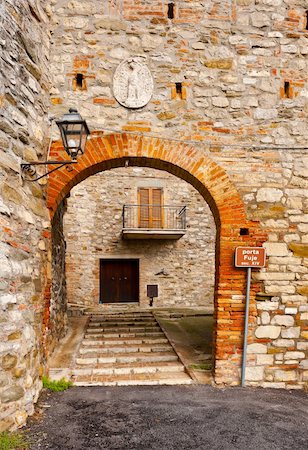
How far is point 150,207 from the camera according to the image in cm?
1162

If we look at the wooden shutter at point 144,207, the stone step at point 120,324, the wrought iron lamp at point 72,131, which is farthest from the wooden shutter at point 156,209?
the wrought iron lamp at point 72,131

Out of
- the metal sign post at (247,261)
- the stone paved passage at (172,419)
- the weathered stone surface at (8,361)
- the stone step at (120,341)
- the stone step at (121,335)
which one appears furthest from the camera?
the stone step at (121,335)

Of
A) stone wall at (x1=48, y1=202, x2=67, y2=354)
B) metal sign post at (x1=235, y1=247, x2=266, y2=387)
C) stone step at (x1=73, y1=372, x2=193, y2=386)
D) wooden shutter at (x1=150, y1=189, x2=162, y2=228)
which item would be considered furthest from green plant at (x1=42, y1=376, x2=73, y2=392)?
wooden shutter at (x1=150, y1=189, x2=162, y2=228)

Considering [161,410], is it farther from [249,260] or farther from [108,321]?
[108,321]

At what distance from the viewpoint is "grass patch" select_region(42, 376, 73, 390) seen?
4.07 m

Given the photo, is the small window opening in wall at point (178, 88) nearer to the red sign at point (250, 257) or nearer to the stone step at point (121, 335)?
the red sign at point (250, 257)

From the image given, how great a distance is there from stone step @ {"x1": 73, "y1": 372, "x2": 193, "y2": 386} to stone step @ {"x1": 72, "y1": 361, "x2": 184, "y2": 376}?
4.3 inches

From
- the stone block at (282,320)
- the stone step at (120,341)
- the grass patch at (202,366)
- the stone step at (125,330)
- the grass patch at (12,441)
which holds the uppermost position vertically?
the stone block at (282,320)

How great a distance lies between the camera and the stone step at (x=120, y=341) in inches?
239

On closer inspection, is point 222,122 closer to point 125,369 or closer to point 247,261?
point 247,261

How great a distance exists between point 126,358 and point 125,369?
0.46 meters

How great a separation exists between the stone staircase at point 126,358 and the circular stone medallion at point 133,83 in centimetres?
368

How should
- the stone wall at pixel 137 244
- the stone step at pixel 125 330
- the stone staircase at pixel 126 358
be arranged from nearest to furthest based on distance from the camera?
the stone staircase at pixel 126 358 < the stone step at pixel 125 330 < the stone wall at pixel 137 244

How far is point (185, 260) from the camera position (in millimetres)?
11859
